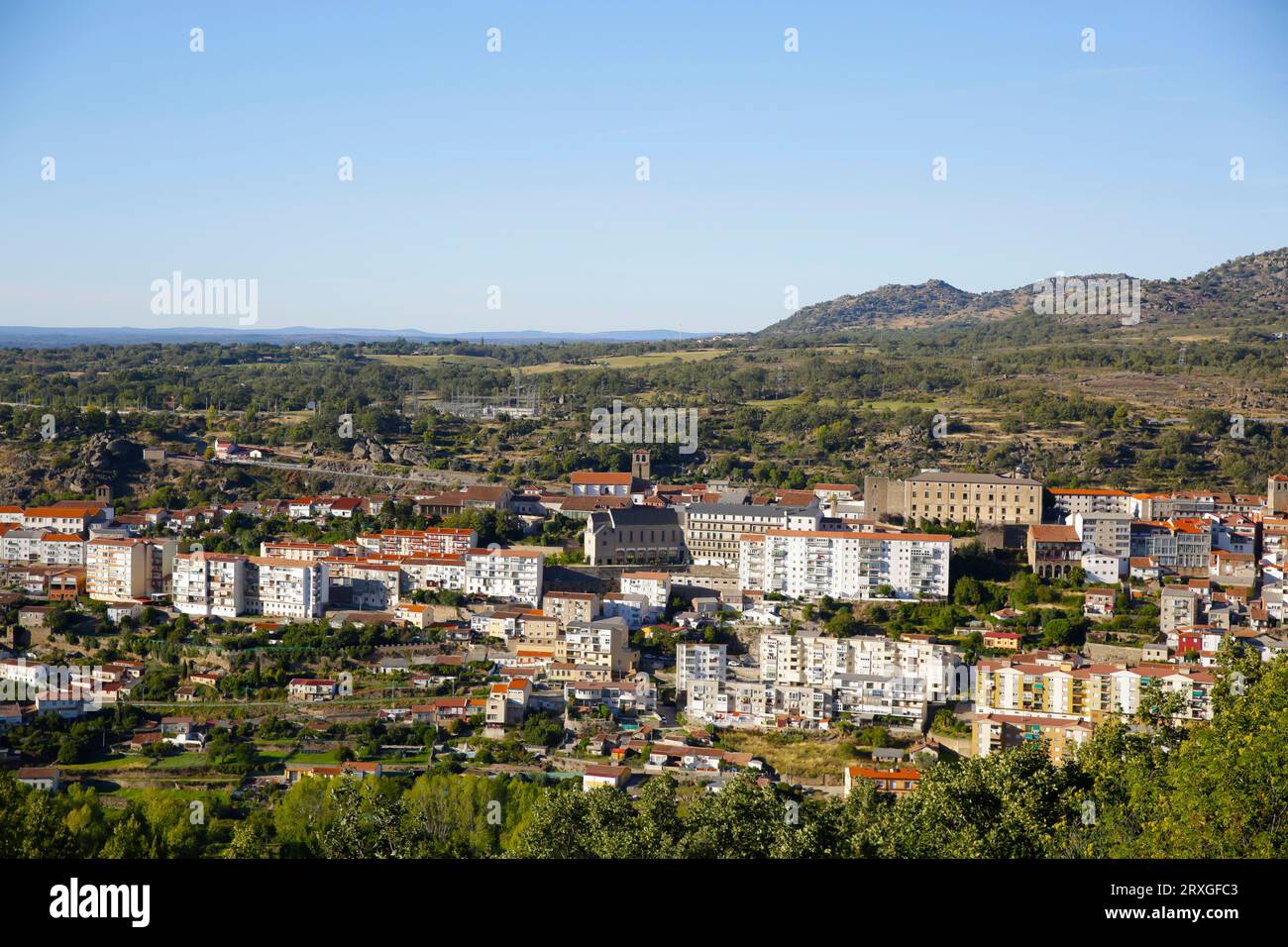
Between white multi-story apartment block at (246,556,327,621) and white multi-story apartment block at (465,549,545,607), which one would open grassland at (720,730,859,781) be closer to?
white multi-story apartment block at (465,549,545,607)

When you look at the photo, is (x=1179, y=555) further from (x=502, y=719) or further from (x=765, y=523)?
(x=502, y=719)

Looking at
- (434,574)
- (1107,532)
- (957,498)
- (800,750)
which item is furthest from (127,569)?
(1107,532)

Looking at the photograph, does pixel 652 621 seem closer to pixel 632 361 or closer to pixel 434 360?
pixel 632 361

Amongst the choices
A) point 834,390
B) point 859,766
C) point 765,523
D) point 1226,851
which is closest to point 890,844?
point 1226,851

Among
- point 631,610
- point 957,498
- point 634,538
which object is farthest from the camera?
point 957,498

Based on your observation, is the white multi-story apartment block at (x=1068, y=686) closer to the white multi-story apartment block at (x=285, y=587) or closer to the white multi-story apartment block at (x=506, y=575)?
the white multi-story apartment block at (x=506, y=575)

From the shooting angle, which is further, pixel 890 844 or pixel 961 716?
pixel 961 716
